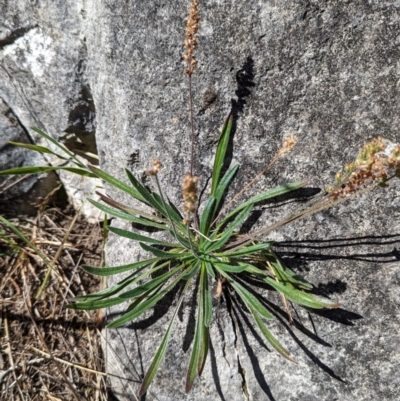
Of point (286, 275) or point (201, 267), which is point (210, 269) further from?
point (286, 275)

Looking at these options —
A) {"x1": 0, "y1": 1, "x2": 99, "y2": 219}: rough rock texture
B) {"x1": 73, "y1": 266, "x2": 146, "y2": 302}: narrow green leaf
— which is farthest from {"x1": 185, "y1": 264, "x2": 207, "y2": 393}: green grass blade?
{"x1": 0, "y1": 1, "x2": 99, "y2": 219}: rough rock texture

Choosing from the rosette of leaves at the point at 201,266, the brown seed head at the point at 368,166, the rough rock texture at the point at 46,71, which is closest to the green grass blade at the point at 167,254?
the rosette of leaves at the point at 201,266

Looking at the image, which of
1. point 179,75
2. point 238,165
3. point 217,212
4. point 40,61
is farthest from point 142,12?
point 217,212

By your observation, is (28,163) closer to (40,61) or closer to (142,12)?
(40,61)

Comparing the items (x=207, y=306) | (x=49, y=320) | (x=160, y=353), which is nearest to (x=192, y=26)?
(x=207, y=306)

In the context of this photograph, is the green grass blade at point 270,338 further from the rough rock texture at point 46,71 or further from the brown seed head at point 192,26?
the rough rock texture at point 46,71

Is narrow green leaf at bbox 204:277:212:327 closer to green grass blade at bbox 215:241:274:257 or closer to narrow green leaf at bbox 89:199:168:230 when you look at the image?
green grass blade at bbox 215:241:274:257
